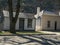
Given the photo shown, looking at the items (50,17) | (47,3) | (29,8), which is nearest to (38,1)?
(47,3)

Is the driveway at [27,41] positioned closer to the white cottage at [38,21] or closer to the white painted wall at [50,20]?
the white cottage at [38,21]

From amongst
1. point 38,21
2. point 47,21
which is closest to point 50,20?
point 47,21

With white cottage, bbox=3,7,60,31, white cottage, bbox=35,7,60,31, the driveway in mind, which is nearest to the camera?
the driveway

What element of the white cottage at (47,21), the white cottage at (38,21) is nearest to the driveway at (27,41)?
the white cottage at (38,21)

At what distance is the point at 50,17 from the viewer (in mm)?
33312

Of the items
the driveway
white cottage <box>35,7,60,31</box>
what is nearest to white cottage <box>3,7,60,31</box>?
white cottage <box>35,7,60,31</box>

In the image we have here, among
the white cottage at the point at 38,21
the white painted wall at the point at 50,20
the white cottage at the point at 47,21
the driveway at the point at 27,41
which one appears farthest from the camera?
the white painted wall at the point at 50,20

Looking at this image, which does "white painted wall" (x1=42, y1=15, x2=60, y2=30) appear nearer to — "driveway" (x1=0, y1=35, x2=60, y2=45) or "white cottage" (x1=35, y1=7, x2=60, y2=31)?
"white cottage" (x1=35, y1=7, x2=60, y2=31)

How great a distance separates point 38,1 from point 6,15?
35782 millimetres

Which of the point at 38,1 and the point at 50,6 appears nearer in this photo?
the point at 50,6

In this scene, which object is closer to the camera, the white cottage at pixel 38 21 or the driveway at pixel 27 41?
the driveway at pixel 27 41

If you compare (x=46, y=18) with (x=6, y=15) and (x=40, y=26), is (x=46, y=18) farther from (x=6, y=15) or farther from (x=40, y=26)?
(x=6, y=15)

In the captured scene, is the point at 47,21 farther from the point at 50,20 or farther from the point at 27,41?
the point at 27,41

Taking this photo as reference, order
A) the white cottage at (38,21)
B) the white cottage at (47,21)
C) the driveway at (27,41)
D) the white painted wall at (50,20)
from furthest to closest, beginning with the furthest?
the white painted wall at (50,20)
the white cottage at (47,21)
the white cottage at (38,21)
the driveway at (27,41)
